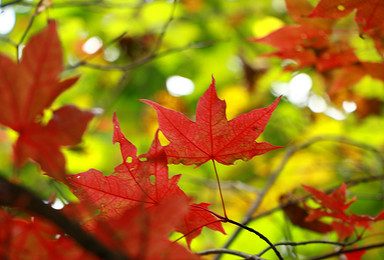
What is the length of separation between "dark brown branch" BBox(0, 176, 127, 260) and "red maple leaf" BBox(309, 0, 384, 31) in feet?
1.56

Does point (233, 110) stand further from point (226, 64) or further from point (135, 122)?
point (135, 122)

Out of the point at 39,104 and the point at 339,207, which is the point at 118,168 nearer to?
the point at 39,104

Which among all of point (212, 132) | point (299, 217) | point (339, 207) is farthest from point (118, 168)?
point (299, 217)

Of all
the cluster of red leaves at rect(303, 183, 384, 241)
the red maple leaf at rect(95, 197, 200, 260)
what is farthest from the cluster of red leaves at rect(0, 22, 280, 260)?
the cluster of red leaves at rect(303, 183, 384, 241)

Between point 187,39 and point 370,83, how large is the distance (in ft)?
2.87

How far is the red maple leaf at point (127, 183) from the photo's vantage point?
464 millimetres

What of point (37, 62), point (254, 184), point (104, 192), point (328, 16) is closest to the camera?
point (37, 62)

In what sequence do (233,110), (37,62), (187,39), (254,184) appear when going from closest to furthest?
(37,62) → (254,184) → (233,110) → (187,39)

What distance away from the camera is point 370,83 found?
1654mm

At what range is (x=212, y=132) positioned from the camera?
0.48m

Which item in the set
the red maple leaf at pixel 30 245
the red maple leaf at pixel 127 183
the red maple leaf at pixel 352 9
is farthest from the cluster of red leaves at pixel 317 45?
the red maple leaf at pixel 30 245

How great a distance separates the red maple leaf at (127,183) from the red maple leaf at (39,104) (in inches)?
4.1

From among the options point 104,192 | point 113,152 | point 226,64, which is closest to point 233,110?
point 226,64

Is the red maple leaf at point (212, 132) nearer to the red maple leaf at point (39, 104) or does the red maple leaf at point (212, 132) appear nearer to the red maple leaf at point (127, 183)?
the red maple leaf at point (127, 183)
